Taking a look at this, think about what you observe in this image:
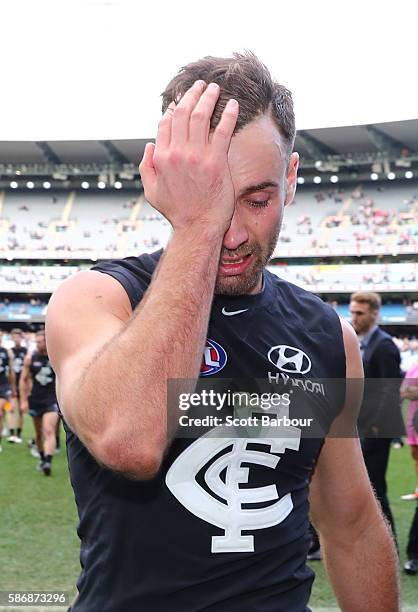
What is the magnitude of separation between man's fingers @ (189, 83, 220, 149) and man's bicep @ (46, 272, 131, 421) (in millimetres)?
362

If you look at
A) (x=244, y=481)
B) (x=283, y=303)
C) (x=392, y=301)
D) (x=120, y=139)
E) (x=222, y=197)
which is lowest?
(x=392, y=301)

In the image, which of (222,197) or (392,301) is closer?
(222,197)

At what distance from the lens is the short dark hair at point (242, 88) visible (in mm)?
Answer: 1454

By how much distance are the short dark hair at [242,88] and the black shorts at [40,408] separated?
8.61 meters

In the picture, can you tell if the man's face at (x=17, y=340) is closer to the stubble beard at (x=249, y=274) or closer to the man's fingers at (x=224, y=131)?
the stubble beard at (x=249, y=274)

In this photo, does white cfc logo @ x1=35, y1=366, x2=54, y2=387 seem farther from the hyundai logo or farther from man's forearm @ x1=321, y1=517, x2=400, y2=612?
the hyundai logo

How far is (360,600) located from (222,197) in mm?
1087

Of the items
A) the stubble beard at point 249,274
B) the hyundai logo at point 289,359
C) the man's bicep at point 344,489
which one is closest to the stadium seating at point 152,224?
the man's bicep at point 344,489

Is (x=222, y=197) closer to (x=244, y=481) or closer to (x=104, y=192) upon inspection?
(x=244, y=481)

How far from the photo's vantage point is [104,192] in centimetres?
4169

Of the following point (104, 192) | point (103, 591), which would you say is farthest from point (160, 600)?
point (104, 192)

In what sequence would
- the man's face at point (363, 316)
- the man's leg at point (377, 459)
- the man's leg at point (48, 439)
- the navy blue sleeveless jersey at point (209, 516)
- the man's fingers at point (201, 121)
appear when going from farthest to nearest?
the man's leg at point (48, 439)
the man's face at point (363, 316)
the man's leg at point (377, 459)
the navy blue sleeveless jersey at point (209, 516)
the man's fingers at point (201, 121)

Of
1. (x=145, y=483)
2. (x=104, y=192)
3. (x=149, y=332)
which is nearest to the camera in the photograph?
(x=149, y=332)

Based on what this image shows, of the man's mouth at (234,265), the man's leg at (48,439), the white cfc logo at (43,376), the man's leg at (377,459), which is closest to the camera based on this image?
the man's mouth at (234,265)
